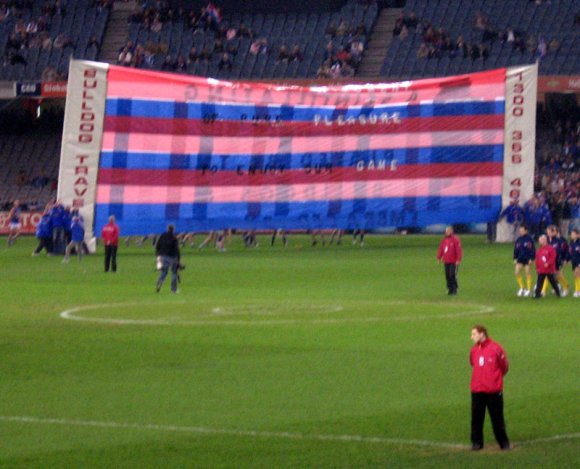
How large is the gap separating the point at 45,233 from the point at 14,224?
35.4 ft

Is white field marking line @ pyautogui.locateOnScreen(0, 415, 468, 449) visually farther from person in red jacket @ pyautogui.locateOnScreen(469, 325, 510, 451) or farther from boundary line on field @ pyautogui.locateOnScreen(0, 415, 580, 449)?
person in red jacket @ pyautogui.locateOnScreen(469, 325, 510, 451)

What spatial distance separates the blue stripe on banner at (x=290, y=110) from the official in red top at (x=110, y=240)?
9278mm

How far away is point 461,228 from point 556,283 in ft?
96.6

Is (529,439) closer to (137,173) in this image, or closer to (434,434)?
(434,434)

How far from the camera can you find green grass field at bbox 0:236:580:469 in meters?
13.8

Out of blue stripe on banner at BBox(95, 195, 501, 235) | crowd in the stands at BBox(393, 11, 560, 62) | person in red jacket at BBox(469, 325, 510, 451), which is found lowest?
person in red jacket at BBox(469, 325, 510, 451)

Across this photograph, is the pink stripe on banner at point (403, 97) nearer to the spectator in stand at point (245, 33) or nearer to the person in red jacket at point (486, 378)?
the spectator in stand at point (245, 33)

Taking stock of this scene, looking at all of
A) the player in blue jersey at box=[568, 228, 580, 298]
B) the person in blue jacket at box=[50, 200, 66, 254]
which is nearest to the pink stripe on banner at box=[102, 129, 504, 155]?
the person in blue jacket at box=[50, 200, 66, 254]

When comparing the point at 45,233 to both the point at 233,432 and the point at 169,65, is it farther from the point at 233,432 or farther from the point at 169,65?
the point at 233,432

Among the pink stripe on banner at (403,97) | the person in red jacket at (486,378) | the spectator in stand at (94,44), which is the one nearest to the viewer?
the person in red jacket at (486,378)

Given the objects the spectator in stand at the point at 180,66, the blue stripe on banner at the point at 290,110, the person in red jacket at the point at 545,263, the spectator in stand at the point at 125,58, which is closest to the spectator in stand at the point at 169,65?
the spectator in stand at the point at 180,66

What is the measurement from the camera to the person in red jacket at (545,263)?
1237 inches

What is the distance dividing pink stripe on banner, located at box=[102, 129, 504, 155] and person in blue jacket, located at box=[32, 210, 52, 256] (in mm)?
4642

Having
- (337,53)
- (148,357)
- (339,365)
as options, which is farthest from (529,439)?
(337,53)
